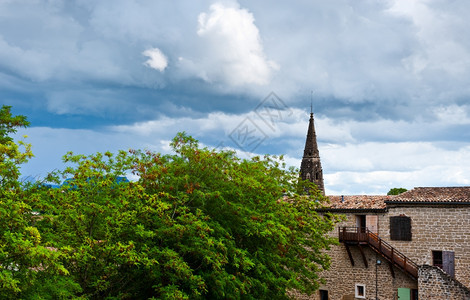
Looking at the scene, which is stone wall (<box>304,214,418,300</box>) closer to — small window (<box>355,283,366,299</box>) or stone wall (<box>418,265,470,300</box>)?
small window (<box>355,283,366,299</box>)

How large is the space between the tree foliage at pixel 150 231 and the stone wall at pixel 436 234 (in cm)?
1098

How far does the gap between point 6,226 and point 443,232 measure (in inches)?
975

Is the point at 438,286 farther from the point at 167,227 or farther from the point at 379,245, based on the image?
the point at 167,227

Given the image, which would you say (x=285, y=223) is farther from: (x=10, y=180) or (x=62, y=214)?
(x=10, y=180)

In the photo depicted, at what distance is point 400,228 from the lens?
2870 centimetres

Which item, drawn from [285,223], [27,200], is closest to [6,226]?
[27,200]

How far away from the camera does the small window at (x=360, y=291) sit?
29453 mm

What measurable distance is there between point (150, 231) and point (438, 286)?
61.3 feet

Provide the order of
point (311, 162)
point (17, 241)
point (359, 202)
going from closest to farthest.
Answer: point (17, 241)
point (359, 202)
point (311, 162)

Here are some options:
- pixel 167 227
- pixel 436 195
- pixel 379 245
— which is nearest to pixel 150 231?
pixel 167 227

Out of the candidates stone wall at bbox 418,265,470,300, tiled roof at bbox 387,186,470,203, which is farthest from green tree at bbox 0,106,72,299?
tiled roof at bbox 387,186,470,203

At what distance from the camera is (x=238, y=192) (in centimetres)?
1917

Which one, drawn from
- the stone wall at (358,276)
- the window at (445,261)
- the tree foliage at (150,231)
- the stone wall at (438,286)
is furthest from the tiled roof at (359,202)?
the tree foliage at (150,231)

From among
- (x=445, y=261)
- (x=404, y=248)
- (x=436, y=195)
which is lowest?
(x=445, y=261)
